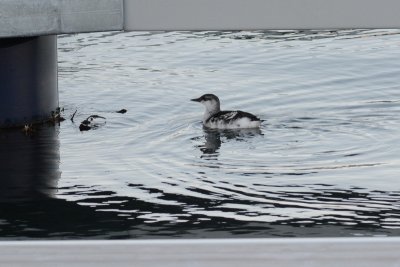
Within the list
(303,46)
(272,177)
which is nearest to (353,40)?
(303,46)

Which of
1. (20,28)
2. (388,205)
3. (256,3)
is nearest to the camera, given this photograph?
(256,3)

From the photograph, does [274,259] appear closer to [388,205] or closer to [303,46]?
[388,205]

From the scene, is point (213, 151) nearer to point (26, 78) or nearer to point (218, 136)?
point (218, 136)

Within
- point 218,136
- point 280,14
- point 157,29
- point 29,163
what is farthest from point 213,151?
point 280,14

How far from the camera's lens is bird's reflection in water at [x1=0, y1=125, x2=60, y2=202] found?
34.4 ft

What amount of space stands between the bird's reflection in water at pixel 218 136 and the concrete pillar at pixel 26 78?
7.01ft

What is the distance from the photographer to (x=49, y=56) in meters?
13.1

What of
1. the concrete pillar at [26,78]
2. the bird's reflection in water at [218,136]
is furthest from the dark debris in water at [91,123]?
the bird's reflection in water at [218,136]

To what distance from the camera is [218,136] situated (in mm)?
13781

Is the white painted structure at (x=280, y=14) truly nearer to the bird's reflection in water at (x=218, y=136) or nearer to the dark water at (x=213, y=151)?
the dark water at (x=213, y=151)

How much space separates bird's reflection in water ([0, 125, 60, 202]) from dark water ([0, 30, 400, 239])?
2 cm

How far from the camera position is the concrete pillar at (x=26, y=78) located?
40.9 feet

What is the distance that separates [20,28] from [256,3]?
1.89 m

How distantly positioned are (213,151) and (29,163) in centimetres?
222
